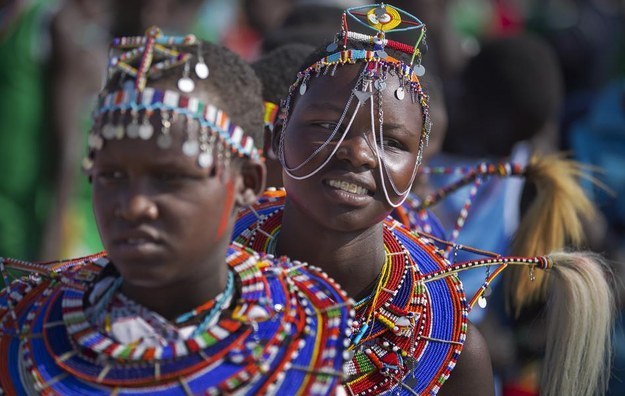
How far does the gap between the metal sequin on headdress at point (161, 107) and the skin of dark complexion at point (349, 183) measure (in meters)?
0.55

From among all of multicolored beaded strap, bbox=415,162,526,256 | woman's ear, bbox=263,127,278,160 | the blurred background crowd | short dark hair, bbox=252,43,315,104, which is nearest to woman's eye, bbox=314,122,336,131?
woman's ear, bbox=263,127,278,160

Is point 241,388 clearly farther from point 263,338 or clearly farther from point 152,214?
point 152,214

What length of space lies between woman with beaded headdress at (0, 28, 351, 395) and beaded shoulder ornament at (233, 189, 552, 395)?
1.59ft

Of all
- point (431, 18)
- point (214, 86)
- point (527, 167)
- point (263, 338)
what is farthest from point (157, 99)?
point (431, 18)

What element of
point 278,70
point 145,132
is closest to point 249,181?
point 145,132

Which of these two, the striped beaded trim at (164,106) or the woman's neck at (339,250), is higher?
the striped beaded trim at (164,106)

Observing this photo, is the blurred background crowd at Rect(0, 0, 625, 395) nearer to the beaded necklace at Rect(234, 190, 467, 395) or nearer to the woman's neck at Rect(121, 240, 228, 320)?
the beaded necklace at Rect(234, 190, 467, 395)

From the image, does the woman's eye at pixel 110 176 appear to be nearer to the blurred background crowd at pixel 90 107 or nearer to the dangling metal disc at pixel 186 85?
the dangling metal disc at pixel 186 85

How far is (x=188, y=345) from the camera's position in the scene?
2.37 m

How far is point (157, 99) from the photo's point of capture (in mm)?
2332

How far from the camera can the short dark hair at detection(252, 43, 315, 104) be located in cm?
407

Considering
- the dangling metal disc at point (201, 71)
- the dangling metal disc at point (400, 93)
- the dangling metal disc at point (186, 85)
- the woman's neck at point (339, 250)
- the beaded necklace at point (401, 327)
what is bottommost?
the beaded necklace at point (401, 327)

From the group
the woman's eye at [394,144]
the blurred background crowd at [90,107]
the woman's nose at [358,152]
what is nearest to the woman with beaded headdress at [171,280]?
the woman's nose at [358,152]

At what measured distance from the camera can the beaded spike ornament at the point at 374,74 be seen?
2.96 metres
